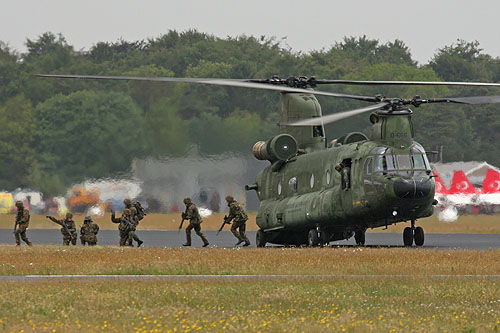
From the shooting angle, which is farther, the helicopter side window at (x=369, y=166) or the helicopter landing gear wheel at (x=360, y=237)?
the helicopter landing gear wheel at (x=360, y=237)

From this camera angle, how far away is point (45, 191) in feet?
191

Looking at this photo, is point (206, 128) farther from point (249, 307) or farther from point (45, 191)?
point (249, 307)

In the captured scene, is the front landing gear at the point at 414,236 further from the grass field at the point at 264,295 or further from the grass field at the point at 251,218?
the grass field at the point at 251,218

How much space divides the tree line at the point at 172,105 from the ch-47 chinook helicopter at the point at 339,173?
14326mm

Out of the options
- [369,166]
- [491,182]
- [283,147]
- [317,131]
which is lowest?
[369,166]

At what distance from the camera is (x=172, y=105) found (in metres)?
58.8

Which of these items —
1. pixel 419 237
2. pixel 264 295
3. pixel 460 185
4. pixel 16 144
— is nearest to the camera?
pixel 264 295

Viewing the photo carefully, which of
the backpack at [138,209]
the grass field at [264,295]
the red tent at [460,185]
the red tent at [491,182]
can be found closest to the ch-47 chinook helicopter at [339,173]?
the grass field at [264,295]

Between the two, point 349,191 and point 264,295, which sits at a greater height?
point 349,191

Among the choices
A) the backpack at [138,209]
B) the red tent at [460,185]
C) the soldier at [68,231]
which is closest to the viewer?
the backpack at [138,209]

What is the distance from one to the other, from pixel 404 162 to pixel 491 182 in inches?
1495

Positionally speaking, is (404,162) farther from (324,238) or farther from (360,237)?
(360,237)

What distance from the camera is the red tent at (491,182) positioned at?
6769 centimetres

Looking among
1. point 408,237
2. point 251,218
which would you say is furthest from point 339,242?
point 251,218
